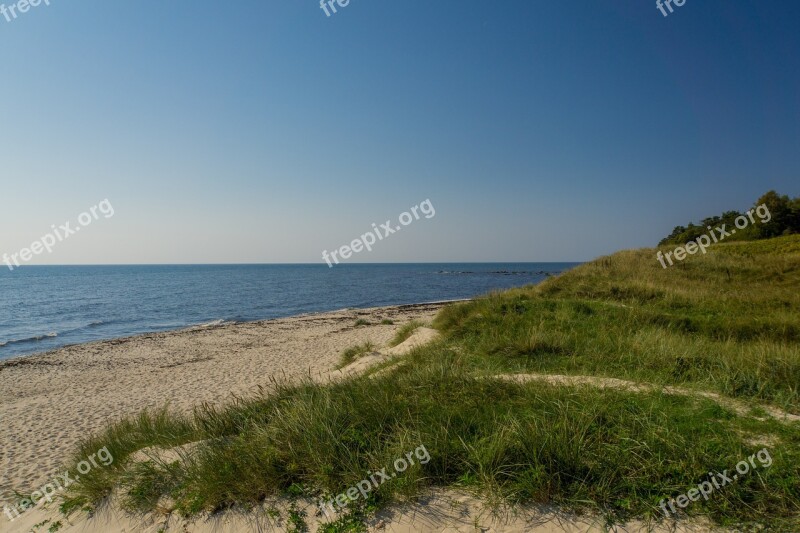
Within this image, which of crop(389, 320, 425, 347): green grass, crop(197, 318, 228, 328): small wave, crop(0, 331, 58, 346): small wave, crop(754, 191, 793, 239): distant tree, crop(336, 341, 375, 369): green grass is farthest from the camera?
crop(754, 191, 793, 239): distant tree

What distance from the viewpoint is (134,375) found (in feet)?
58.6

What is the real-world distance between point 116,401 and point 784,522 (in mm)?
16552

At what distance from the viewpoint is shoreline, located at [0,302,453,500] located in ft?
34.5

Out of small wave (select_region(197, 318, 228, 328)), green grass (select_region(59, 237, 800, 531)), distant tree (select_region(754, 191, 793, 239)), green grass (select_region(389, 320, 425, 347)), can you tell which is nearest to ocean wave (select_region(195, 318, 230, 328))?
small wave (select_region(197, 318, 228, 328))

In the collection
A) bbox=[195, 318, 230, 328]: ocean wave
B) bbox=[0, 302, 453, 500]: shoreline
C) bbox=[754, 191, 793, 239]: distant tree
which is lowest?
bbox=[754, 191, 793, 239]: distant tree

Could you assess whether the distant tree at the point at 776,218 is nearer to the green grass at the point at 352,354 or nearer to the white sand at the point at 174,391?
the white sand at the point at 174,391

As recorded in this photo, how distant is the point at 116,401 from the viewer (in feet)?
45.8

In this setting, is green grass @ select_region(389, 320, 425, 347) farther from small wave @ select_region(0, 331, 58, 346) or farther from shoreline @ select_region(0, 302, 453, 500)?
small wave @ select_region(0, 331, 58, 346)

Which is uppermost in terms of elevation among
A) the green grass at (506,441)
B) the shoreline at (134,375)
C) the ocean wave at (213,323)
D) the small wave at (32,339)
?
the small wave at (32,339)

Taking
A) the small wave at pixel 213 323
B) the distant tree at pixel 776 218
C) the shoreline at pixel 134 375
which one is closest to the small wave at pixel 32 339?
the shoreline at pixel 134 375

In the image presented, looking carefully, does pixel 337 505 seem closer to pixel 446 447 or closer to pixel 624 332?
pixel 446 447

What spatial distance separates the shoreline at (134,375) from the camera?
34.5 feet

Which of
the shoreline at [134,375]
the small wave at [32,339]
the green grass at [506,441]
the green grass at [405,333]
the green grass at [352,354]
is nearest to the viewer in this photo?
the green grass at [506,441]

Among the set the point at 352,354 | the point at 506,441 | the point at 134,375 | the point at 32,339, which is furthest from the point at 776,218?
the point at 32,339
